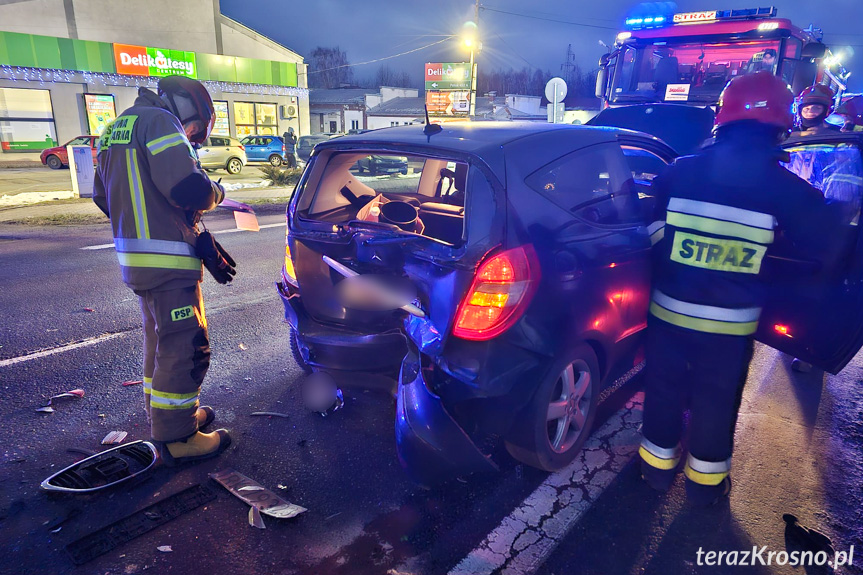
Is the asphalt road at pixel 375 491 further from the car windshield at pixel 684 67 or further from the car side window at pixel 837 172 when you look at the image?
the car windshield at pixel 684 67

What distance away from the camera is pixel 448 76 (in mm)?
35594

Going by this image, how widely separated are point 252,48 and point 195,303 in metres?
33.9

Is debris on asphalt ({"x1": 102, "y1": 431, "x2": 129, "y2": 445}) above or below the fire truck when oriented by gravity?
below

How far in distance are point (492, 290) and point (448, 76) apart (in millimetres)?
35856

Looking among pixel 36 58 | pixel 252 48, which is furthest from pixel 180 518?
pixel 252 48

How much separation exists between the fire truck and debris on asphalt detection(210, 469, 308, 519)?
25.8 ft

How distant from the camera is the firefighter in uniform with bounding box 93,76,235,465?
2.79 metres

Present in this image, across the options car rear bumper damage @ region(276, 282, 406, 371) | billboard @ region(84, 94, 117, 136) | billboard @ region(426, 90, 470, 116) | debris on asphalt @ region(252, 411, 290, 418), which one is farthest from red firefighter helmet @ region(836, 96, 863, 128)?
billboard @ region(84, 94, 117, 136)

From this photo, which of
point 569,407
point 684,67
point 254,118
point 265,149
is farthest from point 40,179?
point 569,407

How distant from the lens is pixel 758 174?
2.51m

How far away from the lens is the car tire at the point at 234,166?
23.3 metres

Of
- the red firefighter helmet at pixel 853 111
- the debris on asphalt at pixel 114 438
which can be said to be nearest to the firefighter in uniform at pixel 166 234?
the debris on asphalt at pixel 114 438

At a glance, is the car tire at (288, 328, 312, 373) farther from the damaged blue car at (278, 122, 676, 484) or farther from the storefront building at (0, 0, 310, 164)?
the storefront building at (0, 0, 310, 164)

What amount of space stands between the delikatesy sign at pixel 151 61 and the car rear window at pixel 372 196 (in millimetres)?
28437
